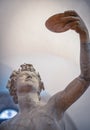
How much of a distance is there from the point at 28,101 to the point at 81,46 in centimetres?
28

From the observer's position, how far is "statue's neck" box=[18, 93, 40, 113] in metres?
1.57

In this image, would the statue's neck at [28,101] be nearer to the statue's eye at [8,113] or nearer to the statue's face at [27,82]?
the statue's face at [27,82]

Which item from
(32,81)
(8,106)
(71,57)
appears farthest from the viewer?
(71,57)

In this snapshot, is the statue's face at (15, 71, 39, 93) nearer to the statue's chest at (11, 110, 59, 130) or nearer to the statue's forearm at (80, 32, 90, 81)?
the statue's chest at (11, 110, 59, 130)

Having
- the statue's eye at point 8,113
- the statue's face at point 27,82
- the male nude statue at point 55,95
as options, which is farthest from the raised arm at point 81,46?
the statue's eye at point 8,113

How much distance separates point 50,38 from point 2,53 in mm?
224

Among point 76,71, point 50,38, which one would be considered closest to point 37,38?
point 50,38

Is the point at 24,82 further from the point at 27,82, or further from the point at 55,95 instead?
the point at 55,95

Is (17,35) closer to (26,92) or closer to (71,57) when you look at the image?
(71,57)

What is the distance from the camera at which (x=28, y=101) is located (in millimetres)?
1578

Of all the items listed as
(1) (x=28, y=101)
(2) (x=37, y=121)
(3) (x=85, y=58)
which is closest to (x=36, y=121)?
(2) (x=37, y=121)

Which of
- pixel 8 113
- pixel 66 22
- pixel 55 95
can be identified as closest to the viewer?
pixel 66 22

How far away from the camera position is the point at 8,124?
5.12 ft

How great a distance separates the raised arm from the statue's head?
0.11 meters
